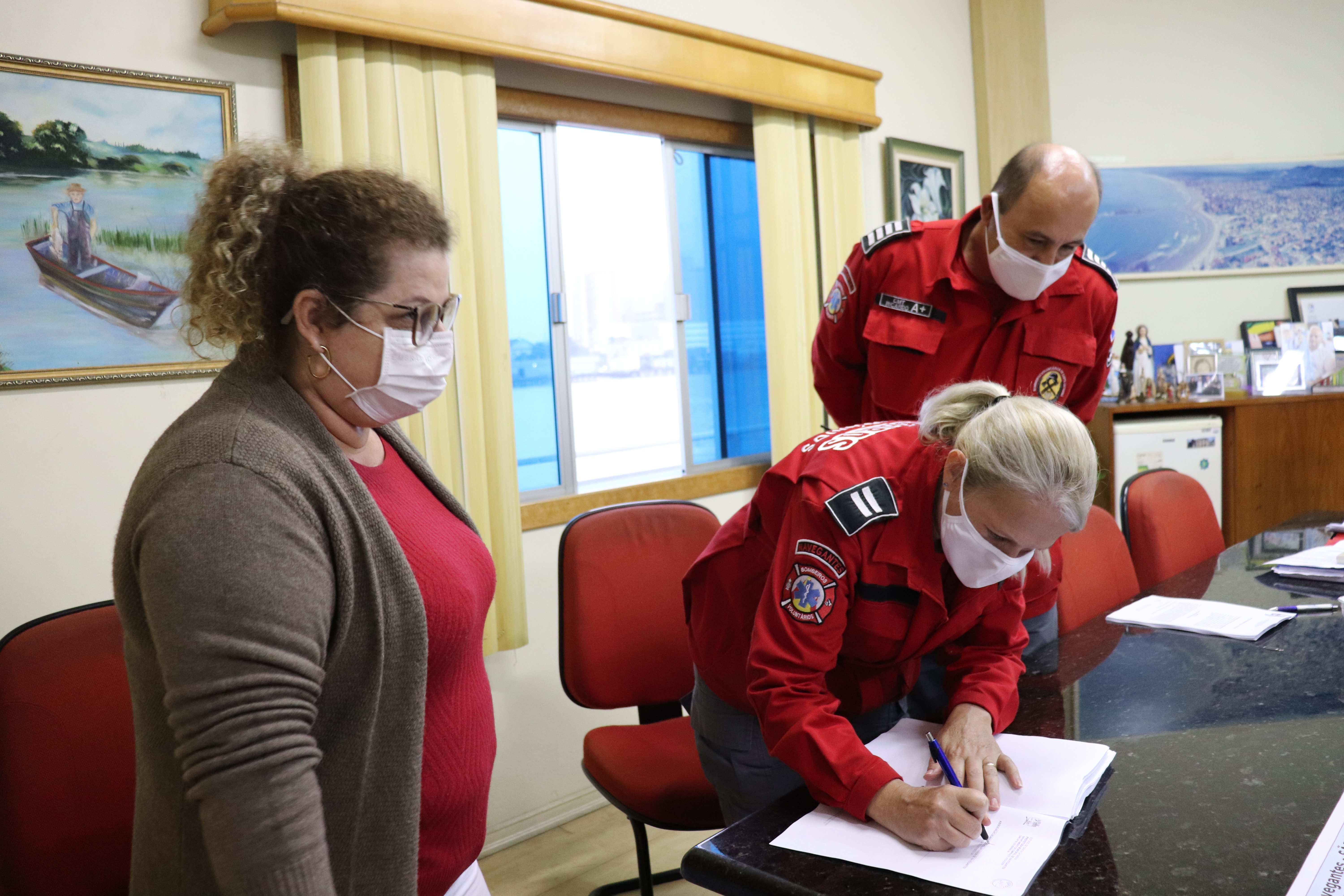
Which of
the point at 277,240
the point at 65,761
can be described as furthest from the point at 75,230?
the point at 277,240

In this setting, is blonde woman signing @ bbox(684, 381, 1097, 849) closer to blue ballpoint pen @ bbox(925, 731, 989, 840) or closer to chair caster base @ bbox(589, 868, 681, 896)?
blue ballpoint pen @ bbox(925, 731, 989, 840)

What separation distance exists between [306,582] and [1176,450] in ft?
12.8

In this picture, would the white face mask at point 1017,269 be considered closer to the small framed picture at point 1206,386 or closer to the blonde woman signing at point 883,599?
the blonde woman signing at point 883,599

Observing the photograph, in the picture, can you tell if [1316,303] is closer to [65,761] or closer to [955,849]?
[955,849]

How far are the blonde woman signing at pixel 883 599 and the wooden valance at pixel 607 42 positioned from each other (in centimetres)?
171

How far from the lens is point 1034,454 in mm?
1223

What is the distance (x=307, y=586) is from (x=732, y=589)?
0.74m

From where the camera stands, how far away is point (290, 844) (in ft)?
2.88

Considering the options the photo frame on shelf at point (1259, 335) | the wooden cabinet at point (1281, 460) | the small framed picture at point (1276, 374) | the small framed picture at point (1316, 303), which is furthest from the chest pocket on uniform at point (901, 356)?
the small framed picture at point (1316, 303)

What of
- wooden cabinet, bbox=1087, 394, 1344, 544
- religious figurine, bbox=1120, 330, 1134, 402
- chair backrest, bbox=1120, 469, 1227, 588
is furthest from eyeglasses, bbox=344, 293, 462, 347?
religious figurine, bbox=1120, 330, 1134, 402

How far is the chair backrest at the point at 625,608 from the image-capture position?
223 centimetres

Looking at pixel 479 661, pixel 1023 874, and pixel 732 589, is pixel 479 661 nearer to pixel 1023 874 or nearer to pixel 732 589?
pixel 732 589

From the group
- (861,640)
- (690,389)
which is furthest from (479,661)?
(690,389)

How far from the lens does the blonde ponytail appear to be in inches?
48.1
